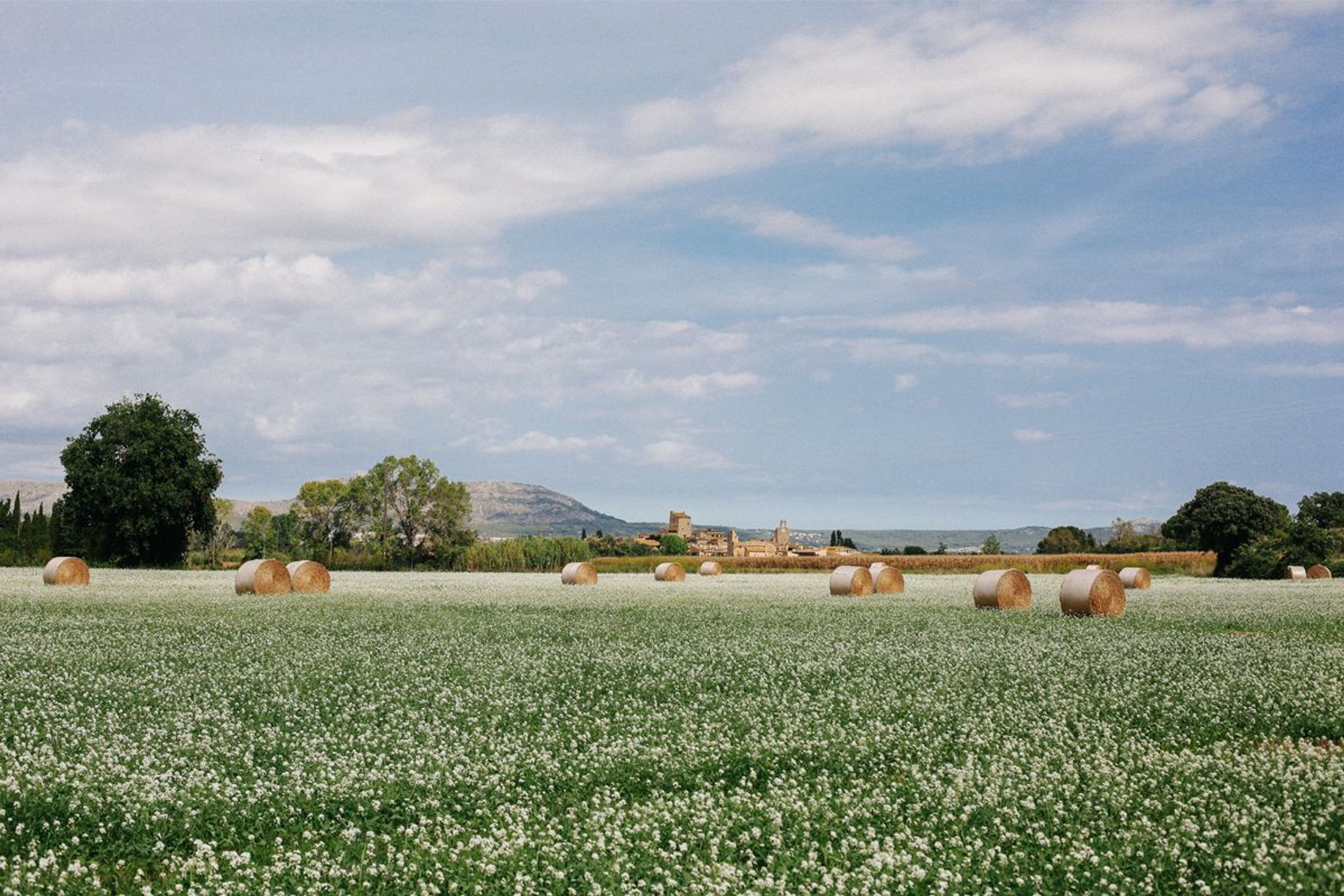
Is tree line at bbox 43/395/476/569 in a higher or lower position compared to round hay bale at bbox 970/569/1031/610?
higher

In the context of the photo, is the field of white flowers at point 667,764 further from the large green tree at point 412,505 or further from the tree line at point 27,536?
the large green tree at point 412,505

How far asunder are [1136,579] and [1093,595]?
1919 cm

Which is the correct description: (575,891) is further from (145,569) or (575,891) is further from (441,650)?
(145,569)

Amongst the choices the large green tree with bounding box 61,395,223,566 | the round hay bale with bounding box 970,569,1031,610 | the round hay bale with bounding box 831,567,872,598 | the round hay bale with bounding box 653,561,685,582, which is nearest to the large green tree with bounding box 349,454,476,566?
the large green tree with bounding box 61,395,223,566

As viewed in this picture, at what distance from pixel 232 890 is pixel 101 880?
144 centimetres

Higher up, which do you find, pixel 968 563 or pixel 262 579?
pixel 262 579

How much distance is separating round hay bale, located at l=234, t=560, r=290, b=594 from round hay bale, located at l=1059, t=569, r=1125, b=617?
2658 centimetres

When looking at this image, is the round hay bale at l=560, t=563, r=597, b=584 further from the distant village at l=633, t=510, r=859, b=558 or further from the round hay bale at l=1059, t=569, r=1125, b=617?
the distant village at l=633, t=510, r=859, b=558

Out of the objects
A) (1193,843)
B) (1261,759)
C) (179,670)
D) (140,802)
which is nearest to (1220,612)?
(1261,759)

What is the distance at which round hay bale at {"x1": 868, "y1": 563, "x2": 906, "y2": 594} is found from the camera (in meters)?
43.1

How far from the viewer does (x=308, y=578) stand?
40344 mm

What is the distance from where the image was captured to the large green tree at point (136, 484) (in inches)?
2675

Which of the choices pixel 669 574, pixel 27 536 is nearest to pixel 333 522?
pixel 27 536

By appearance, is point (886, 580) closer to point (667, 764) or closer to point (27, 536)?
point (667, 764)
